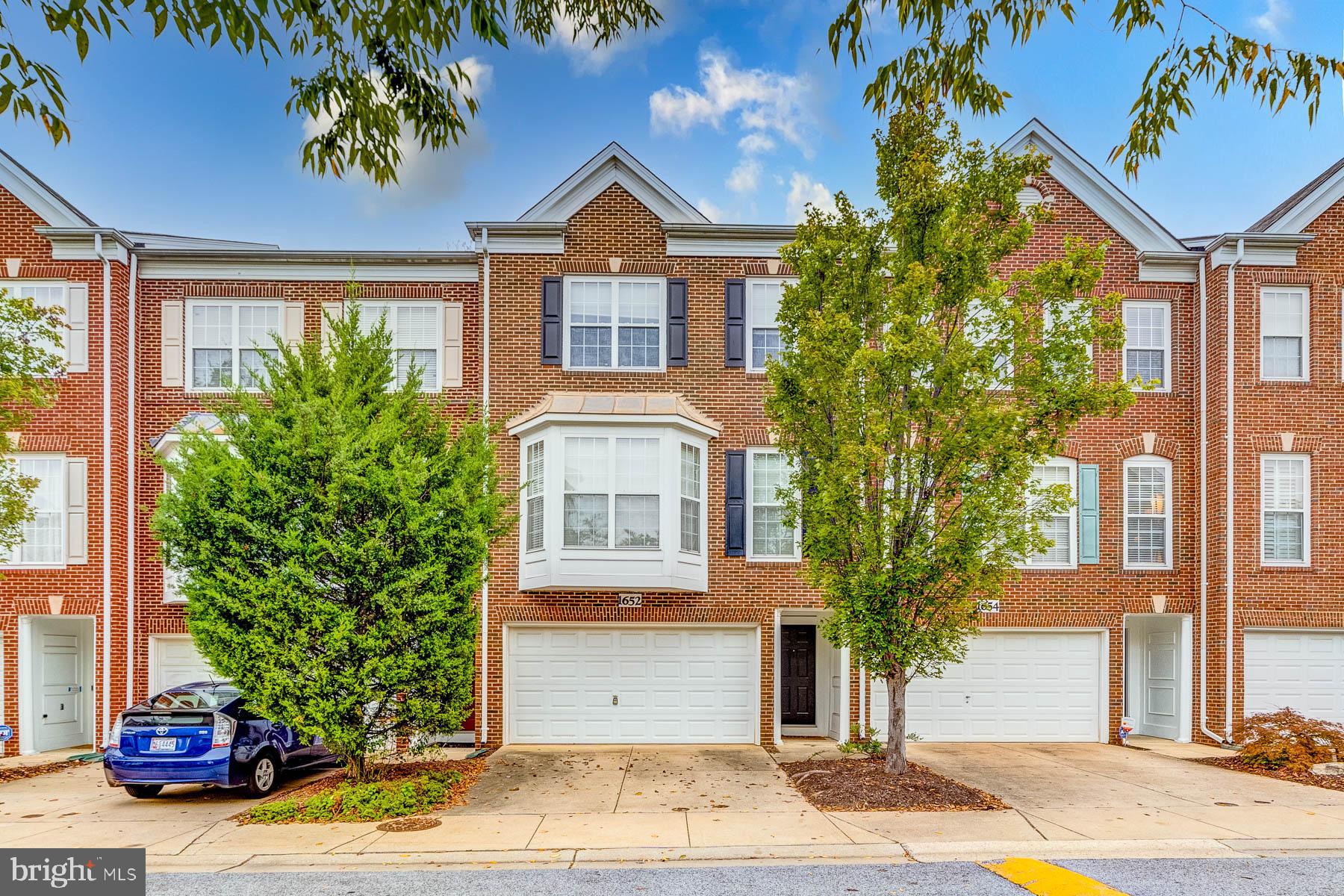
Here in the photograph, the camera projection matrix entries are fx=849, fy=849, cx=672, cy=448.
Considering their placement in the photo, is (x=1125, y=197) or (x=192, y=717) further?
(x=1125, y=197)

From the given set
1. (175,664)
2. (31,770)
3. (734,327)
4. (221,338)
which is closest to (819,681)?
(734,327)

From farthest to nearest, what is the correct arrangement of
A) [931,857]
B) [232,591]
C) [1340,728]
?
1. [1340,728]
2. [232,591]
3. [931,857]

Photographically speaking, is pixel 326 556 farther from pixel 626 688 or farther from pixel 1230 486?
pixel 1230 486

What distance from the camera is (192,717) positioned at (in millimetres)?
9898

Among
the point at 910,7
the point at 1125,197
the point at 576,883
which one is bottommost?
the point at 576,883

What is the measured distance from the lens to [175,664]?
45.6 feet

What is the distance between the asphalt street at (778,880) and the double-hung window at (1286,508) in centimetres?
773

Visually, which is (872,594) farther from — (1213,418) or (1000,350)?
(1213,418)

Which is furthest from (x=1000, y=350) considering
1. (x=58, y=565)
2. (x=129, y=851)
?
(x=58, y=565)

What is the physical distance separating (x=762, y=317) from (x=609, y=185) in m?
3.40

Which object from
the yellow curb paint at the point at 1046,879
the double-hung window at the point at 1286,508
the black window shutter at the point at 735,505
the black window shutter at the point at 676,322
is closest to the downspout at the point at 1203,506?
the double-hung window at the point at 1286,508

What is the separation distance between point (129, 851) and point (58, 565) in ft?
24.6

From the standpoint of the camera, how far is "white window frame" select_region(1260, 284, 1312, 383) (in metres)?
14.1

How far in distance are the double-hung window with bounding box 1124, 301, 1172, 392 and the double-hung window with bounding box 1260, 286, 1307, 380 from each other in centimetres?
141
